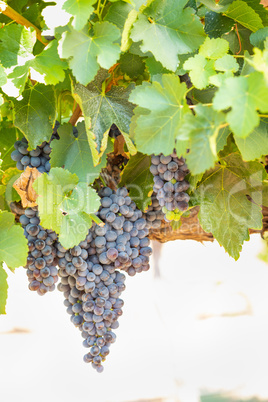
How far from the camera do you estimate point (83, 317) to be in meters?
0.85

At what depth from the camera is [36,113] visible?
836mm

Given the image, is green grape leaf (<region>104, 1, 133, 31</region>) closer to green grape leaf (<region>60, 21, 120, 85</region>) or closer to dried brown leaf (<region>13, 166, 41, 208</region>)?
green grape leaf (<region>60, 21, 120, 85</region>)

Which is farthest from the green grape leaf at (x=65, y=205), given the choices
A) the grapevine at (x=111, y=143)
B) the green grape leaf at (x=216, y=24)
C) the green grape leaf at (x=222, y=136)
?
the green grape leaf at (x=216, y=24)

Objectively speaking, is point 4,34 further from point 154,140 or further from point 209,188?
point 209,188

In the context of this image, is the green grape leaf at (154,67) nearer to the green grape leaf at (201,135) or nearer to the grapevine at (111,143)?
the grapevine at (111,143)

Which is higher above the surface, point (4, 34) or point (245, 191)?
point (4, 34)

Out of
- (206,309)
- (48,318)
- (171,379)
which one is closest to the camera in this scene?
(171,379)

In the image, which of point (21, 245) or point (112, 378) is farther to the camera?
point (112, 378)

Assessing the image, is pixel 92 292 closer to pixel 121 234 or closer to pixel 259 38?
pixel 121 234

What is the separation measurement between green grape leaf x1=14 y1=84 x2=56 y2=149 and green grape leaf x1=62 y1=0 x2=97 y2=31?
Answer: 229mm

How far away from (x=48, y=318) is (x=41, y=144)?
490 cm

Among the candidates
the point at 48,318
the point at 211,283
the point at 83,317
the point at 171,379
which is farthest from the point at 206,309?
the point at 83,317

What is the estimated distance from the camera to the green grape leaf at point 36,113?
82 cm

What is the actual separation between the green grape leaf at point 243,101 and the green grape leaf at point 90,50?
0.71 feet
